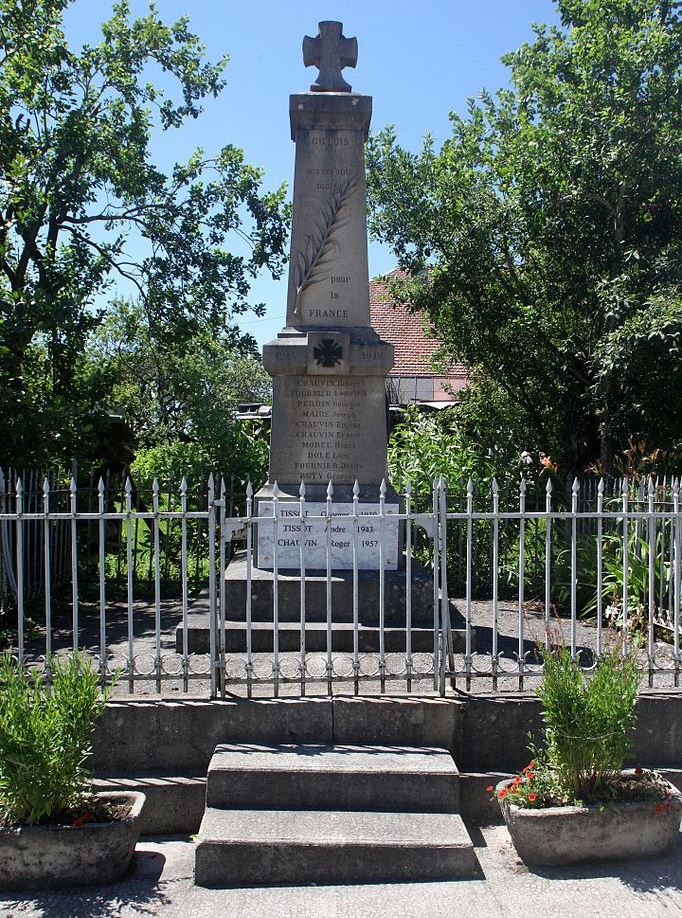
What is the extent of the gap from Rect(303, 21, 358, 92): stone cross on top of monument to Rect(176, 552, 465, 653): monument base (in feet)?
13.6

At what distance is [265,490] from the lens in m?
7.04

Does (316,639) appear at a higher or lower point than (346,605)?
lower

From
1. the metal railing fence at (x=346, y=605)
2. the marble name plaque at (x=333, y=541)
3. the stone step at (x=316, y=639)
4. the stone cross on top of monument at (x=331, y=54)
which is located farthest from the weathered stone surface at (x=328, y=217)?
the stone step at (x=316, y=639)

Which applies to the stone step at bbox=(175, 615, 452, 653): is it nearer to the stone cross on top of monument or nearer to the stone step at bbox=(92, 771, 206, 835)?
the stone step at bbox=(92, 771, 206, 835)

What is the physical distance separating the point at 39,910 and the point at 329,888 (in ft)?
4.18

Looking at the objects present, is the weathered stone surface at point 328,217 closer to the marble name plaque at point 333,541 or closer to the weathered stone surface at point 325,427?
the weathered stone surface at point 325,427

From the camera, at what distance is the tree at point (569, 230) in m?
9.57

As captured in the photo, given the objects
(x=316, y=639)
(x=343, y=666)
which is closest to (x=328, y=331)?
(x=316, y=639)

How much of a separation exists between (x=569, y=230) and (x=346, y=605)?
6.57m

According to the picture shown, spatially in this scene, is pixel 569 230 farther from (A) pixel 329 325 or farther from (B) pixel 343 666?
(B) pixel 343 666

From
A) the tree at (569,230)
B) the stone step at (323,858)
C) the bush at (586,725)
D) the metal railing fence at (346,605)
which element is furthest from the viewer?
the tree at (569,230)

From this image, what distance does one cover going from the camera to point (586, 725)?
4020 mm

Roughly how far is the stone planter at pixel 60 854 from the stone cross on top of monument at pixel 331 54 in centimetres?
593

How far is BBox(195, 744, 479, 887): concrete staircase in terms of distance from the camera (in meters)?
3.91
